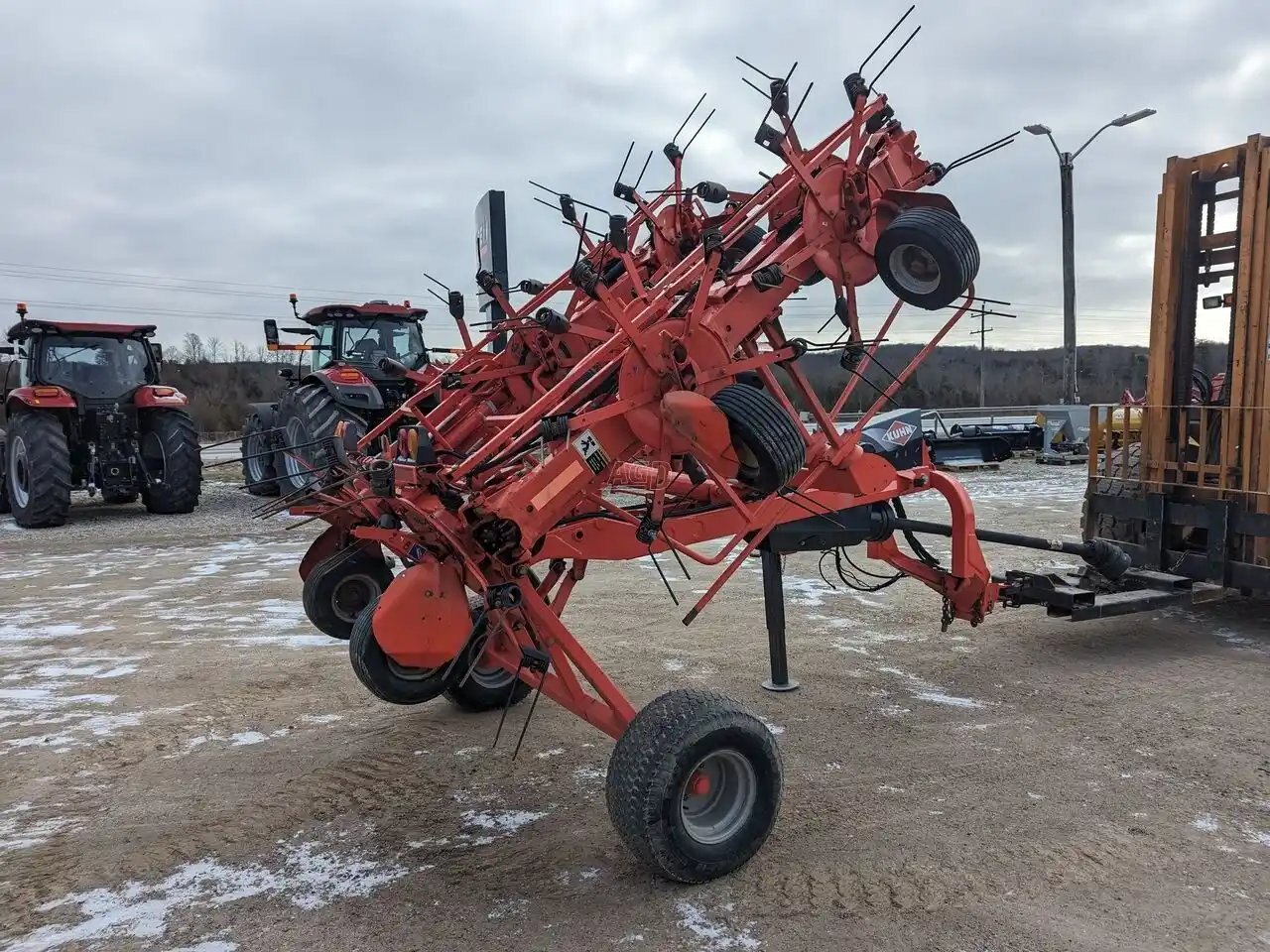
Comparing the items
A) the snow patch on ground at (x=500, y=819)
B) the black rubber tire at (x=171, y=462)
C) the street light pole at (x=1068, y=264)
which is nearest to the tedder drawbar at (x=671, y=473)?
the snow patch on ground at (x=500, y=819)

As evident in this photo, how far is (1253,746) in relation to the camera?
447cm

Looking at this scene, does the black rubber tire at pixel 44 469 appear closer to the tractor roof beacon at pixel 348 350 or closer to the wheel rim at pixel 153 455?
the wheel rim at pixel 153 455

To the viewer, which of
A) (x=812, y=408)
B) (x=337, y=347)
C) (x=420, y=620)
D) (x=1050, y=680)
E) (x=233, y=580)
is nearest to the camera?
(x=420, y=620)

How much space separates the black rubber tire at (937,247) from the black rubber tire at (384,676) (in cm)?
255

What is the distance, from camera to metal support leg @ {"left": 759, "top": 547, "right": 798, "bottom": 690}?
5.17m

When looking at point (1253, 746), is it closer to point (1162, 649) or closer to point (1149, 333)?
point (1162, 649)

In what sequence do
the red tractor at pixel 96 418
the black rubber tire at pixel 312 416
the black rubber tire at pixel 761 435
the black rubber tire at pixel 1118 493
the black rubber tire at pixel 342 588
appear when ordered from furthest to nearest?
the red tractor at pixel 96 418 → the black rubber tire at pixel 312 416 → the black rubber tire at pixel 1118 493 → the black rubber tire at pixel 342 588 → the black rubber tire at pixel 761 435

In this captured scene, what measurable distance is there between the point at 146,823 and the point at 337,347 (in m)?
9.64

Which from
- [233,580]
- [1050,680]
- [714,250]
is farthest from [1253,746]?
[233,580]

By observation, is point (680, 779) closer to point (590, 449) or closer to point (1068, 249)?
point (590, 449)

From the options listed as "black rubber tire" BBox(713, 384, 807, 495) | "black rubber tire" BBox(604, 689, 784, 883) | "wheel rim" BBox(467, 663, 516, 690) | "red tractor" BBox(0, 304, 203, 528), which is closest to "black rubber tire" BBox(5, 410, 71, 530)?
"red tractor" BBox(0, 304, 203, 528)

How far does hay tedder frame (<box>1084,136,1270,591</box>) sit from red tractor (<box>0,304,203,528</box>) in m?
11.1

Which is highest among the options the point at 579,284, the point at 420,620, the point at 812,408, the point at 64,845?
the point at 579,284

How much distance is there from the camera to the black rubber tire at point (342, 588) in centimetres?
460
